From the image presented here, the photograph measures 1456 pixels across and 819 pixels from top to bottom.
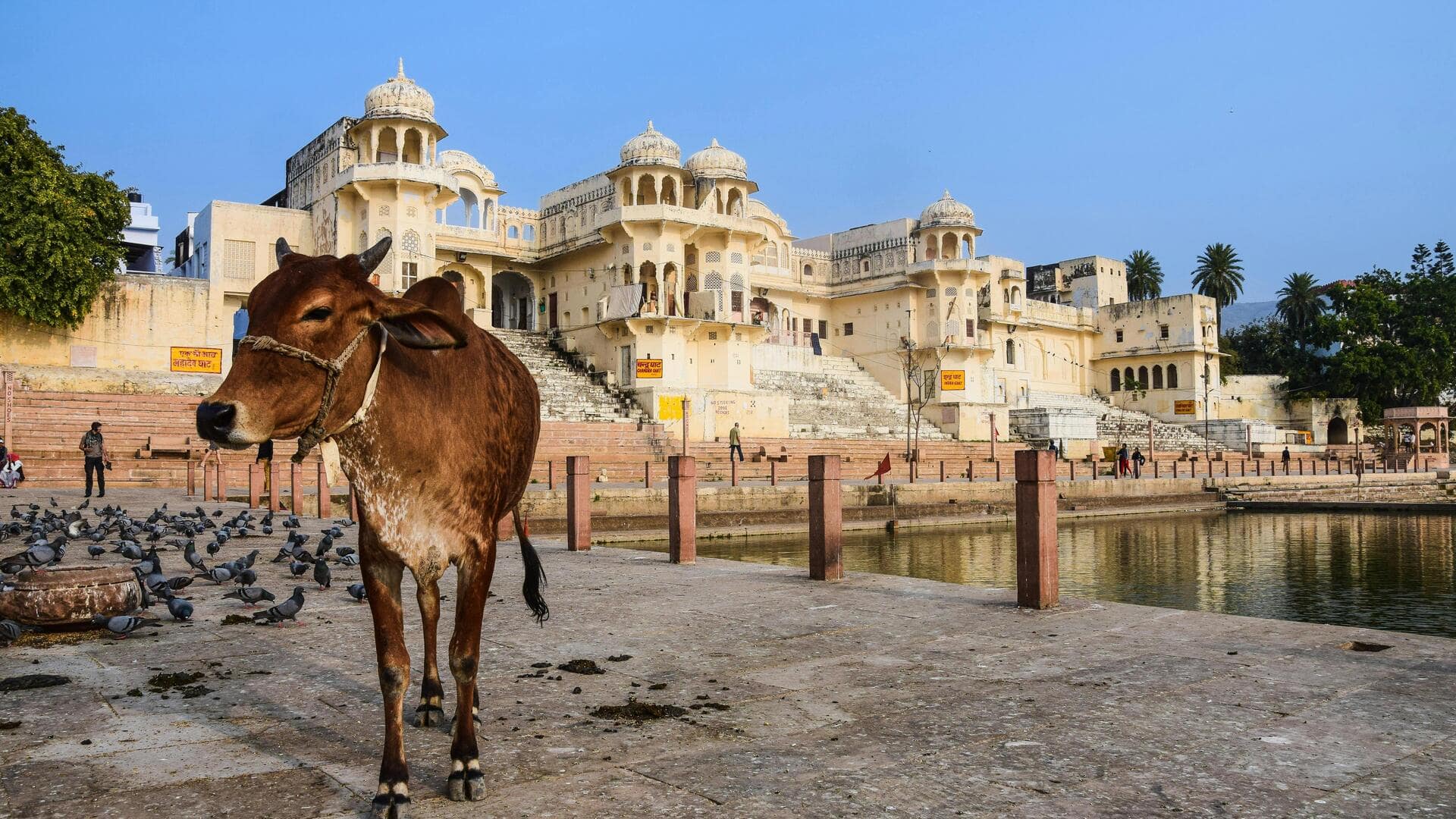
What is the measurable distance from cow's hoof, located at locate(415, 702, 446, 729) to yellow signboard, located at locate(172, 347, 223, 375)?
36297 mm

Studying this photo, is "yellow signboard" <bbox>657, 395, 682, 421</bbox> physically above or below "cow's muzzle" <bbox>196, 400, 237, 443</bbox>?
above

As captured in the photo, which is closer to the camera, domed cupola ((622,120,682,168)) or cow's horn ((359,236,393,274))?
cow's horn ((359,236,393,274))

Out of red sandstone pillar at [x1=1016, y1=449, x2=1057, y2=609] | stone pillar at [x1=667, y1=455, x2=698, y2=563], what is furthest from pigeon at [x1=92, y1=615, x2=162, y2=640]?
red sandstone pillar at [x1=1016, y1=449, x2=1057, y2=609]

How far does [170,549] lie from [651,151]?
32244 mm

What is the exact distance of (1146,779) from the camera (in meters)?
3.62

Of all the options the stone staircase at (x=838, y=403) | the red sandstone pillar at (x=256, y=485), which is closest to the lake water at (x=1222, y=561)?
the red sandstone pillar at (x=256, y=485)

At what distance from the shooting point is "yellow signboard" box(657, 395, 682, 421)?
3925 centimetres

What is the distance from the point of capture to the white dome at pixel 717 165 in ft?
144

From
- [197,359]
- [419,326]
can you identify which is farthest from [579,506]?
[197,359]

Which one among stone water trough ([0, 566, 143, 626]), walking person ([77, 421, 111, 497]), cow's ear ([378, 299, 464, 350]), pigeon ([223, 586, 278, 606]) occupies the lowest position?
pigeon ([223, 586, 278, 606])

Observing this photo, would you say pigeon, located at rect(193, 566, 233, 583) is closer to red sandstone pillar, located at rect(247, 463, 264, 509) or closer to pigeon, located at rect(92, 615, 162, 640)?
pigeon, located at rect(92, 615, 162, 640)

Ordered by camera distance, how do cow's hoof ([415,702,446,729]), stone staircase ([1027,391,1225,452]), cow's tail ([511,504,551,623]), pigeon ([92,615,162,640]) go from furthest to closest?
1. stone staircase ([1027,391,1225,452])
2. pigeon ([92,615,162,640])
3. cow's tail ([511,504,551,623])
4. cow's hoof ([415,702,446,729])

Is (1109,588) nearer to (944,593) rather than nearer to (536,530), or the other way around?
(944,593)

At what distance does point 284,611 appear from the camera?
257 inches
